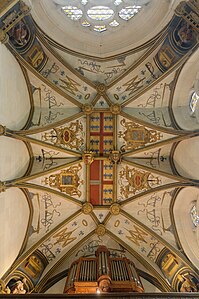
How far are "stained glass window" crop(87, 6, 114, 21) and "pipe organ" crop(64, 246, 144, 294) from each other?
8317 millimetres

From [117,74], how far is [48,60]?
249cm

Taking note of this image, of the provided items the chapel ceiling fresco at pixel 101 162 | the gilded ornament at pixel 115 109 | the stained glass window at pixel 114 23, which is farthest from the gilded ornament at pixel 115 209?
the stained glass window at pixel 114 23

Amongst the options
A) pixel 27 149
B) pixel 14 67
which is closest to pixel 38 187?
pixel 27 149

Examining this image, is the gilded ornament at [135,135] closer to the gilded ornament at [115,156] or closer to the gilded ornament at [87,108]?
the gilded ornament at [115,156]

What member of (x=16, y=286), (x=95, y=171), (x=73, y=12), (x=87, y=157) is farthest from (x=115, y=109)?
(x=16, y=286)

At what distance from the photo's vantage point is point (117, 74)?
13906 millimetres

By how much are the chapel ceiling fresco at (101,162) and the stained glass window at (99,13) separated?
55.8 inches

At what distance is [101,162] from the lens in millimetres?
14609

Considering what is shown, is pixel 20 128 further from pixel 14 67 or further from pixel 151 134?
pixel 151 134

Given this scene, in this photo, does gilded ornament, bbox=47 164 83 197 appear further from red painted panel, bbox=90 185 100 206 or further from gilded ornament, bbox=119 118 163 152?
gilded ornament, bbox=119 118 163 152

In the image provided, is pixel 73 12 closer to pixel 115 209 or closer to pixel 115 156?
pixel 115 156

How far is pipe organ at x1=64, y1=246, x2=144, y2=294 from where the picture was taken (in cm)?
1149

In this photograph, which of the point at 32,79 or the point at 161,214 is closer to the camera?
the point at 32,79

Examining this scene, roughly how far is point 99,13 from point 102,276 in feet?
28.8
